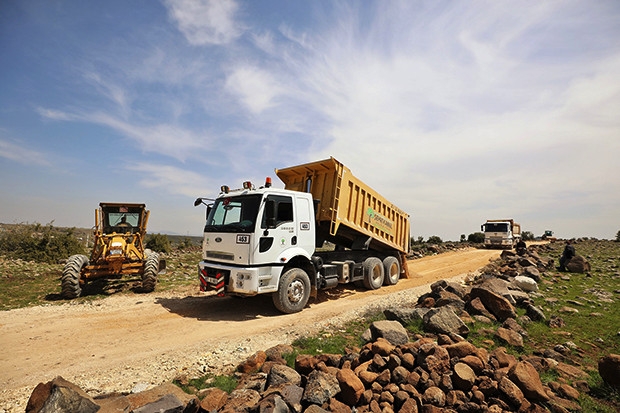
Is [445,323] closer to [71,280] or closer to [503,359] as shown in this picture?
[503,359]

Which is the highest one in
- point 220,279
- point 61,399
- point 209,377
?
point 220,279

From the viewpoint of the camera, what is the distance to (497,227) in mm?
27500

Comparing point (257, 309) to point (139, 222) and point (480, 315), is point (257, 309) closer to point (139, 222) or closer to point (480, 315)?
point (480, 315)

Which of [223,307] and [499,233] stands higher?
[499,233]

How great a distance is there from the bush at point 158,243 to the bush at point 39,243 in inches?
198

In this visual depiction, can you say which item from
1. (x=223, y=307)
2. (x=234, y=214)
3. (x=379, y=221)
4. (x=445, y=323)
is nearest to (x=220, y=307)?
(x=223, y=307)

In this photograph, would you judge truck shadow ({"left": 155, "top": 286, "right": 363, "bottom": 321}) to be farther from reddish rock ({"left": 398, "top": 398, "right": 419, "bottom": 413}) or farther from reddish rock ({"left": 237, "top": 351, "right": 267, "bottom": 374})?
reddish rock ({"left": 398, "top": 398, "right": 419, "bottom": 413})

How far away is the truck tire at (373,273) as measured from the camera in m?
10.6

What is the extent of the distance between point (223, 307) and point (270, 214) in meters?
3.11

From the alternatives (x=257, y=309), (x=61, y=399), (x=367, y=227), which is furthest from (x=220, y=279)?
(x=367, y=227)

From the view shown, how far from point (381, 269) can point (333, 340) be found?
6.08 meters

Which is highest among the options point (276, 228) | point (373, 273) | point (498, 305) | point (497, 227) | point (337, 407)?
point (497, 227)

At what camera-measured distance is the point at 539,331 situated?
18.7ft

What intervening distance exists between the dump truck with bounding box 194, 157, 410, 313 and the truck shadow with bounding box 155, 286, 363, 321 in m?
0.59
